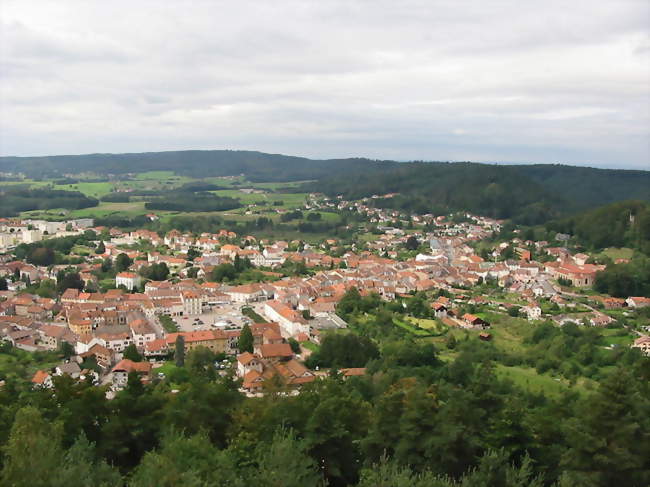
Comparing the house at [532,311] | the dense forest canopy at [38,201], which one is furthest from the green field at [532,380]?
the dense forest canopy at [38,201]

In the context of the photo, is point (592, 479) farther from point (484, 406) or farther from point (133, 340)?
point (133, 340)

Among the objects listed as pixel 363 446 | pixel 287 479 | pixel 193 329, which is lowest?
pixel 193 329

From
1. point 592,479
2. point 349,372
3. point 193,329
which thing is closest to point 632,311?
point 349,372

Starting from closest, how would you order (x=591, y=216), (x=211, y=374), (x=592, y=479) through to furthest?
(x=592, y=479) < (x=211, y=374) < (x=591, y=216)

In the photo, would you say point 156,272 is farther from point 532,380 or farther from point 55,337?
point 532,380

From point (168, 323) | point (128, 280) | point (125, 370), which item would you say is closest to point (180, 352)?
point (125, 370)
